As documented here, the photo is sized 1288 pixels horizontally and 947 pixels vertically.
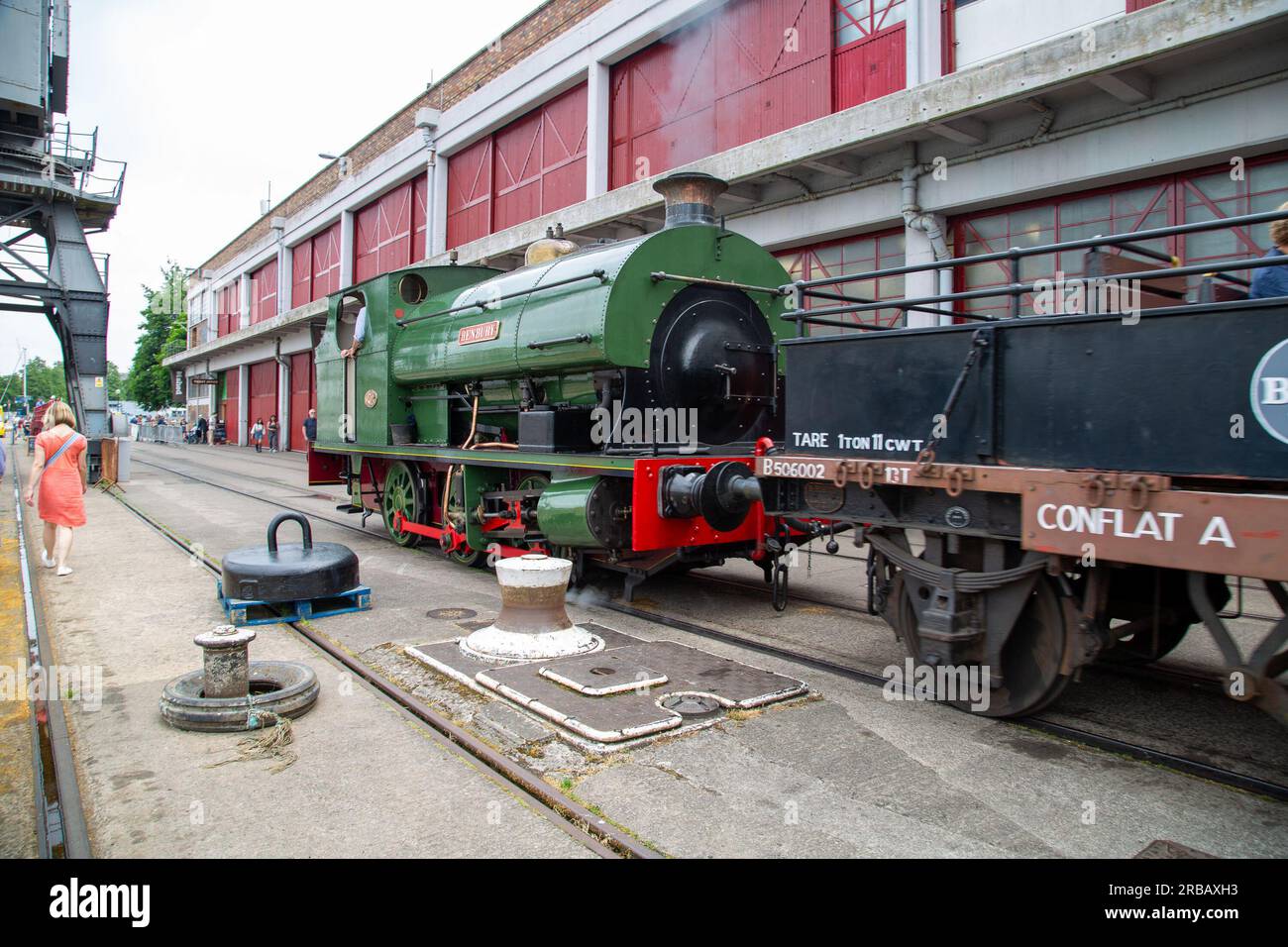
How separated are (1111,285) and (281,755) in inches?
180

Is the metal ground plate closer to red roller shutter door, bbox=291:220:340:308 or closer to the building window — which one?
the building window

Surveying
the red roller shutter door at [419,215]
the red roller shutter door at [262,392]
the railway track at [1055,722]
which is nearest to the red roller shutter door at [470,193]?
the red roller shutter door at [419,215]

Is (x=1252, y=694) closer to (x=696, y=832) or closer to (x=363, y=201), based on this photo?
(x=696, y=832)

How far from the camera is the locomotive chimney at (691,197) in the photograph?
7742 mm

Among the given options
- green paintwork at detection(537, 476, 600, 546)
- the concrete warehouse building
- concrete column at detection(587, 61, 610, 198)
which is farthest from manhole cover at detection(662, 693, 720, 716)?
concrete column at detection(587, 61, 610, 198)

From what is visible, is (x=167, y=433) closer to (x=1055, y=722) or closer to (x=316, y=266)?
(x=316, y=266)

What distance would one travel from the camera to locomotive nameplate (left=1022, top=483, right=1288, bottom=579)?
3.06 m

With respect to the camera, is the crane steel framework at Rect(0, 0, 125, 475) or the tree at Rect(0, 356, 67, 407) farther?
the tree at Rect(0, 356, 67, 407)

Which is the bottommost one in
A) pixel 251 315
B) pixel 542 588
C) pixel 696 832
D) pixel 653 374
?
pixel 696 832

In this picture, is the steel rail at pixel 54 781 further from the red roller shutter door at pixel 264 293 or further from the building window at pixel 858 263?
the red roller shutter door at pixel 264 293

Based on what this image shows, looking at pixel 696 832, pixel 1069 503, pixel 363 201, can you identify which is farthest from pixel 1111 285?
pixel 363 201

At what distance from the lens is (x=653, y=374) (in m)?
7.28

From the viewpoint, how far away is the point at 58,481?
27.5ft

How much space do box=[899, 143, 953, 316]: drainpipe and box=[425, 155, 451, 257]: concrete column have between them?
585 inches
